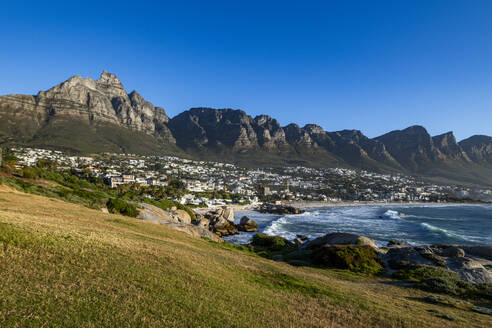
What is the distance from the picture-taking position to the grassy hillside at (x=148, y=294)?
5.44m

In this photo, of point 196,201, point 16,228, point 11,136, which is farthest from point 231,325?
point 11,136

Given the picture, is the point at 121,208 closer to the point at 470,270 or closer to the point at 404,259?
the point at 404,259

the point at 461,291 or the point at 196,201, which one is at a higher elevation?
the point at 461,291

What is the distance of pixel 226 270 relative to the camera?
38.7 feet

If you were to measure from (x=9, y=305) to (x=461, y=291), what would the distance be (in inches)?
858

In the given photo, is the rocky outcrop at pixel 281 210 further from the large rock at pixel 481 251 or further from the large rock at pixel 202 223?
the large rock at pixel 481 251

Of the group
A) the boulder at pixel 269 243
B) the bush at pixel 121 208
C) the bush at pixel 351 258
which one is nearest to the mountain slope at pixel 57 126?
the bush at pixel 121 208

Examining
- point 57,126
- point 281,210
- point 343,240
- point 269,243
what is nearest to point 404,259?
point 343,240

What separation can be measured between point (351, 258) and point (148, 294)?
2038 centimetres

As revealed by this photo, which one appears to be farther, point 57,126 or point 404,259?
point 57,126

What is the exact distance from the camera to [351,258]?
22703 mm

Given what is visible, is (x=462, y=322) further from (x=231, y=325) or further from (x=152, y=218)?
(x=152, y=218)

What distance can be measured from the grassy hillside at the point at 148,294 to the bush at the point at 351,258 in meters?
9.49

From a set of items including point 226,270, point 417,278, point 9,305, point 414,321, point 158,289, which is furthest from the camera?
point 417,278
